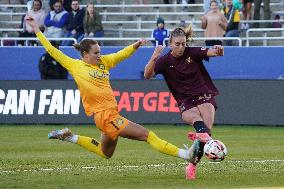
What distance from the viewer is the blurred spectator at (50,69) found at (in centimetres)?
2911

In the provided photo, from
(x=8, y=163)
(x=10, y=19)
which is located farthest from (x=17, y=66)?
(x=8, y=163)

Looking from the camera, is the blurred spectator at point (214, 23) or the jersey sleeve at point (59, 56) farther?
the blurred spectator at point (214, 23)

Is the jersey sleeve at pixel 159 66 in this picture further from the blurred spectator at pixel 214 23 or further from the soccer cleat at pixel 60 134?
the blurred spectator at pixel 214 23

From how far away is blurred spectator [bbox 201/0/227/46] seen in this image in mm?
29109

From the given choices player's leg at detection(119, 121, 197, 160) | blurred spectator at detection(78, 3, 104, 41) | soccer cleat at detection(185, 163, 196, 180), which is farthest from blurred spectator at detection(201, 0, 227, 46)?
player's leg at detection(119, 121, 197, 160)

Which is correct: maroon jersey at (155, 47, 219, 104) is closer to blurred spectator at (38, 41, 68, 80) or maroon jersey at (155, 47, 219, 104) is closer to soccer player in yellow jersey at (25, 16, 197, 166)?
soccer player in yellow jersey at (25, 16, 197, 166)

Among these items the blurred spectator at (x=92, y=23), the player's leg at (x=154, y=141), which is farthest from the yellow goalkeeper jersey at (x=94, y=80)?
the blurred spectator at (x=92, y=23)

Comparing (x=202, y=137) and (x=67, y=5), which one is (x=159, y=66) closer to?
(x=202, y=137)

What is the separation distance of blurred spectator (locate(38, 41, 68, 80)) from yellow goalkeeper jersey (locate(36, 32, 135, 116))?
45.3ft

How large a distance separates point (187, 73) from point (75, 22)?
15.9 m

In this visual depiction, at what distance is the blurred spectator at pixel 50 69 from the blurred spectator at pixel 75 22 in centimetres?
167

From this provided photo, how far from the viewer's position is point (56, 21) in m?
31.2

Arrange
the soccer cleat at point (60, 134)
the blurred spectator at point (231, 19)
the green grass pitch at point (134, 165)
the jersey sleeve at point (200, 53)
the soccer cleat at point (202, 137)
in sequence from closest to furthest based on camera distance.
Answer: the green grass pitch at point (134, 165), the soccer cleat at point (202, 137), the soccer cleat at point (60, 134), the jersey sleeve at point (200, 53), the blurred spectator at point (231, 19)

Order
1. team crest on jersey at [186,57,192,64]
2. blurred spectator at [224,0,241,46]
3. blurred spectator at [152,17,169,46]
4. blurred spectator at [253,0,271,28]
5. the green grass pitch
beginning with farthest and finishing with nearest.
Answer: blurred spectator at [253,0,271,28] → blurred spectator at [152,17,169,46] → blurred spectator at [224,0,241,46] → team crest on jersey at [186,57,192,64] → the green grass pitch
